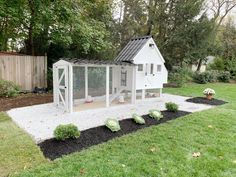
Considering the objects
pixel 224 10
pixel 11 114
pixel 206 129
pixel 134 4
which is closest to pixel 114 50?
pixel 134 4

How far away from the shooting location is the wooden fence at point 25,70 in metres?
9.52

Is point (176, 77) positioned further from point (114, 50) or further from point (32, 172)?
point (32, 172)

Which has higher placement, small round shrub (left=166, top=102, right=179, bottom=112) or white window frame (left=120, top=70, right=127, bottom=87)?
white window frame (left=120, top=70, right=127, bottom=87)

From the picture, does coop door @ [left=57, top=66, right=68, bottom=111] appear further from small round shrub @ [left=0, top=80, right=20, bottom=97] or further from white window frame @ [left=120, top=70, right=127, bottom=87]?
small round shrub @ [left=0, top=80, right=20, bottom=97]

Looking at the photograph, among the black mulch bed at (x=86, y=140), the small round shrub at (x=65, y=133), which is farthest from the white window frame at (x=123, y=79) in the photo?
the small round shrub at (x=65, y=133)

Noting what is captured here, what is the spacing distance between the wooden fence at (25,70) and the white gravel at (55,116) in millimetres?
2984

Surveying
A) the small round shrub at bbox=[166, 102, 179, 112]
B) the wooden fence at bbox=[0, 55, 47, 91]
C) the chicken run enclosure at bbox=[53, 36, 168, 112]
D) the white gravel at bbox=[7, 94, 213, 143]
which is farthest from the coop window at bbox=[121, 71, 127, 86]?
the wooden fence at bbox=[0, 55, 47, 91]

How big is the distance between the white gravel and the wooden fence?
2984 millimetres

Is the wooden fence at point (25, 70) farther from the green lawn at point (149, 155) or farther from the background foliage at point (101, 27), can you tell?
the green lawn at point (149, 155)

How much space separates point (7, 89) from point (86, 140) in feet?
19.9

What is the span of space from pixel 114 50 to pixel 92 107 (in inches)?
282

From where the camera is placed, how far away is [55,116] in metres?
6.29

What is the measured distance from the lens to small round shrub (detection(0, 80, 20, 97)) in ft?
28.5

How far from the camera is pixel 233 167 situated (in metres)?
3.35
